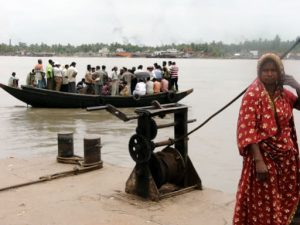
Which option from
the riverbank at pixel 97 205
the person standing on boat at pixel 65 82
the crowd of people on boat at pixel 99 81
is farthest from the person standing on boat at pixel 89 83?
the riverbank at pixel 97 205

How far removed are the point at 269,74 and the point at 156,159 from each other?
86.5 inches

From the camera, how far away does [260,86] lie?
362cm

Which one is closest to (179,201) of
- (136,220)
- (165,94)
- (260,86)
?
(136,220)

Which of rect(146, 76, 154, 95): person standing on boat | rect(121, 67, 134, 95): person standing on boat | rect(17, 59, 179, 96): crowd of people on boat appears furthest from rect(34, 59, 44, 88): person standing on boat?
rect(146, 76, 154, 95): person standing on boat

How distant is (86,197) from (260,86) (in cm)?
278

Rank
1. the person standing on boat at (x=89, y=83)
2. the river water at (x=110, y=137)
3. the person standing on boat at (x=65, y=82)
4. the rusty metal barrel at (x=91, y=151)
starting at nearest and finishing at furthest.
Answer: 1. the rusty metal barrel at (x=91, y=151)
2. the river water at (x=110, y=137)
3. the person standing on boat at (x=65, y=82)
4. the person standing on boat at (x=89, y=83)

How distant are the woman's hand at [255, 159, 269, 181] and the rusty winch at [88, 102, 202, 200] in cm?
194

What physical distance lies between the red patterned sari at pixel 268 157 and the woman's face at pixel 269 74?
0.05 meters

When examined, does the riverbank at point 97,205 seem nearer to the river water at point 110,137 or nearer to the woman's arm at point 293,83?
the woman's arm at point 293,83

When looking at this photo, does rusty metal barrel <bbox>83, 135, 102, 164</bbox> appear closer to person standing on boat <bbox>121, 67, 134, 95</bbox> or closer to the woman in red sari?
the woman in red sari

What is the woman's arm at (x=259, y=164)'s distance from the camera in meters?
3.52

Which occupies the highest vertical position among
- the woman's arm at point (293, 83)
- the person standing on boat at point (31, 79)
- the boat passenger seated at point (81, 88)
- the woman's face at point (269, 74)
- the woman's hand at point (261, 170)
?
the woman's face at point (269, 74)

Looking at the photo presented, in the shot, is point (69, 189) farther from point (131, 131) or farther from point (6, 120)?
point (6, 120)

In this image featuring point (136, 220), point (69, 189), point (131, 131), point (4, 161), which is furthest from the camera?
point (131, 131)
